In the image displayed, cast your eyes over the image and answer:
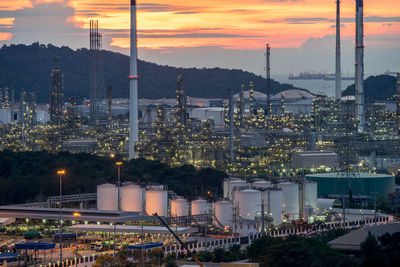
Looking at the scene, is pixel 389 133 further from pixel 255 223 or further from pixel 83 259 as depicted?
pixel 83 259

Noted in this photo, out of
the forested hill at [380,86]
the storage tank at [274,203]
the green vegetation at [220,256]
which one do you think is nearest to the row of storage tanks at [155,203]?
the storage tank at [274,203]

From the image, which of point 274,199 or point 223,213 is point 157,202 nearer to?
point 223,213

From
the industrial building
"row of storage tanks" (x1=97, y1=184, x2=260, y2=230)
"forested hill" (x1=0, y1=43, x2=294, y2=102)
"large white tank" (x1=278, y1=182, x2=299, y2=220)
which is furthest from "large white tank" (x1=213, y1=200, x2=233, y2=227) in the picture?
"forested hill" (x1=0, y1=43, x2=294, y2=102)

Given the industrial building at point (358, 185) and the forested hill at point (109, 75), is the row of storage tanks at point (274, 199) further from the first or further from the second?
the forested hill at point (109, 75)

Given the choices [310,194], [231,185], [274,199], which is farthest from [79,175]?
[310,194]

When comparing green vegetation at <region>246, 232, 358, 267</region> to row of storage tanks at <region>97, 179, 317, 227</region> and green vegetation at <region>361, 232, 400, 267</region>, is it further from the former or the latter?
row of storage tanks at <region>97, 179, 317, 227</region>

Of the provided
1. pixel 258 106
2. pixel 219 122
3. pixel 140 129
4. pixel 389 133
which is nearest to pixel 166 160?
pixel 140 129
